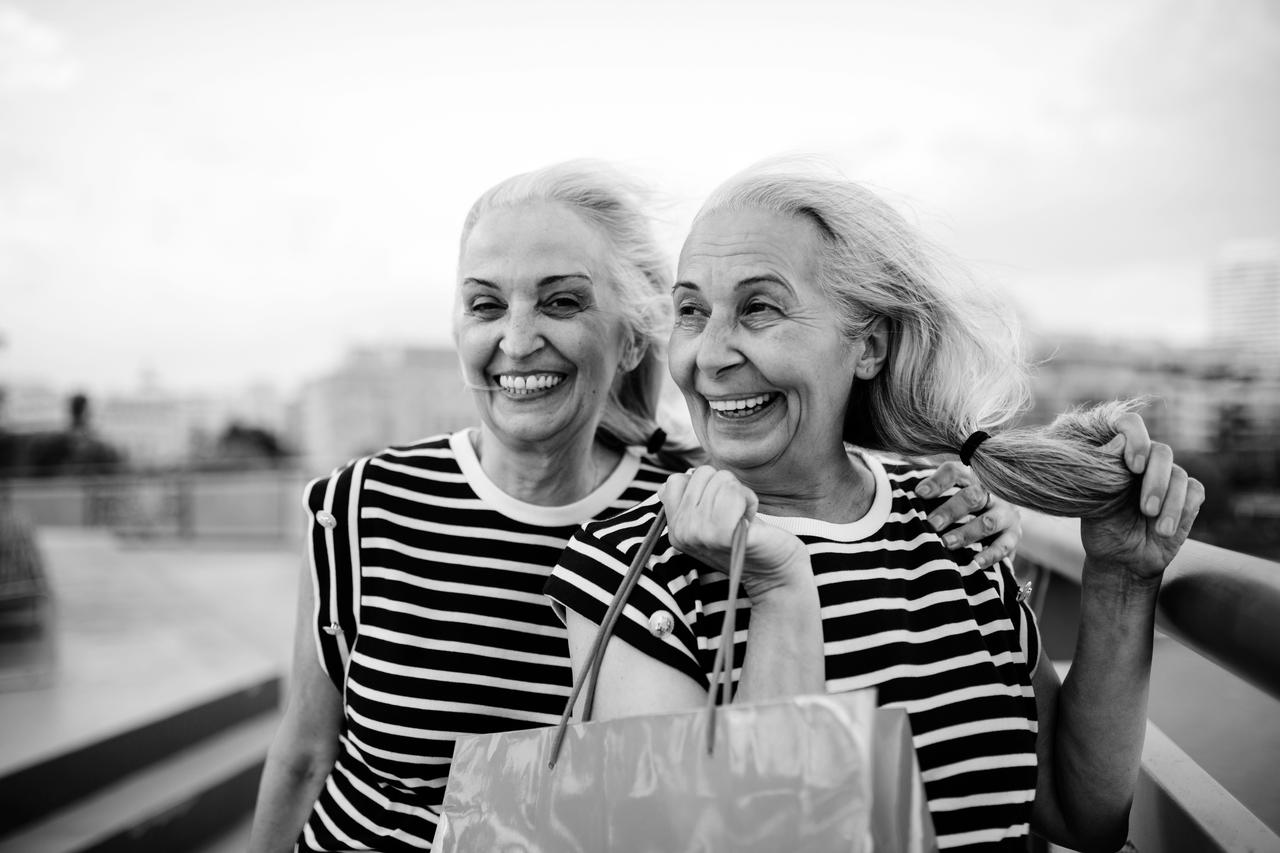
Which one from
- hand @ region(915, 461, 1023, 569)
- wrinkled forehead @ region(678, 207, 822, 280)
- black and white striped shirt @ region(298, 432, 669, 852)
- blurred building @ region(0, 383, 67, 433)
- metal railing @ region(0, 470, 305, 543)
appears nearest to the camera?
wrinkled forehead @ region(678, 207, 822, 280)

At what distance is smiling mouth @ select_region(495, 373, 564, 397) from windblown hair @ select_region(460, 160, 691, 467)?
23 cm

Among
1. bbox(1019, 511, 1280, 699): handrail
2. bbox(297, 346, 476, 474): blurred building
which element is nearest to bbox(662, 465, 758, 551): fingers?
bbox(1019, 511, 1280, 699): handrail

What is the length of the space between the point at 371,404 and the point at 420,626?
51.2ft

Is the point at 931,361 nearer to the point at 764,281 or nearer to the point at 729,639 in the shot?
the point at 764,281

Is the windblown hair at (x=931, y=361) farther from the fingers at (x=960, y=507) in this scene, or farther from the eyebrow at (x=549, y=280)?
the eyebrow at (x=549, y=280)

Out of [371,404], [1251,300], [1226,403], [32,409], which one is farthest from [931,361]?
[1251,300]

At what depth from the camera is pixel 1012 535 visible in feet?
4.80

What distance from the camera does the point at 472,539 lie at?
1757mm

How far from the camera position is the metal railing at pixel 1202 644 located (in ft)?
3.27

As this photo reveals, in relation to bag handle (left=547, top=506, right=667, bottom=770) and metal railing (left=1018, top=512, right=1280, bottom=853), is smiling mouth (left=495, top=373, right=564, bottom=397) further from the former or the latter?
metal railing (left=1018, top=512, right=1280, bottom=853)

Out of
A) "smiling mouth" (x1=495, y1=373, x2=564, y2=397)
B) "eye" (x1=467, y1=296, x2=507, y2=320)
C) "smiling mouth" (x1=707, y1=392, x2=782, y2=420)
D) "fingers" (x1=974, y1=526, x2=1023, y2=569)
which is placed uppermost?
"eye" (x1=467, y1=296, x2=507, y2=320)

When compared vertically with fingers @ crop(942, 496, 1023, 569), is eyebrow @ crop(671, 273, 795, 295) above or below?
above

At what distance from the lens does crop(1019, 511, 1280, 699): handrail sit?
3.19 ft

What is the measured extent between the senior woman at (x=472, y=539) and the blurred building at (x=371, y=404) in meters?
11.0
